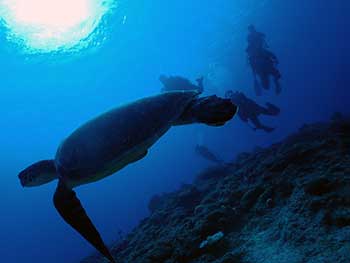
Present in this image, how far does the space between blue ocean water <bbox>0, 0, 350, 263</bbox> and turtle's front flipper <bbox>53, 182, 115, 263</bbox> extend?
17.7 metres

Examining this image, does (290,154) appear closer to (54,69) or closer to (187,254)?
(187,254)

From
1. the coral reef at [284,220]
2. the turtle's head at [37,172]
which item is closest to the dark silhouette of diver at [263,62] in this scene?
the coral reef at [284,220]

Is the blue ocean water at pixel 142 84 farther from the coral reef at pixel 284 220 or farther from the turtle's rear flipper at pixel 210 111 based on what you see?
the turtle's rear flipper at pixel 210 111

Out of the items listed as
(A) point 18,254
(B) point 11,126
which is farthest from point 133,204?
(B) point 11,126

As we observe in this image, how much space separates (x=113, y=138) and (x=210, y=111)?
43.7 inches

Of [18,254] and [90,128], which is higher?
[18,254]

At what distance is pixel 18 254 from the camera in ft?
179

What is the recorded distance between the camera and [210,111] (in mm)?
3268

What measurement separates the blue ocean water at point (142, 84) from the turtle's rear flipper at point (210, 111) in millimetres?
17515

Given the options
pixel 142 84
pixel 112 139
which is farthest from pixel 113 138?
pixel 142 84

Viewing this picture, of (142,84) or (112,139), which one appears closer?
(112,139)

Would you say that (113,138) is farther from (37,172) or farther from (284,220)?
(284,220)

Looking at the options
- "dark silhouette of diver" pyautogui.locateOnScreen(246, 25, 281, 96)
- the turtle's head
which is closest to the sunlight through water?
"dark silhouette of diver" pyautogui.locateOnScreen(246, 25, 281, 96)

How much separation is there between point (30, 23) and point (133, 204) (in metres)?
47.6
